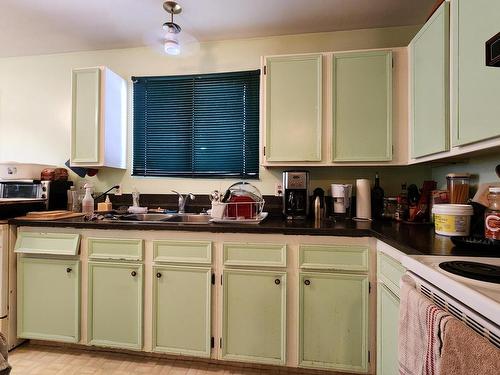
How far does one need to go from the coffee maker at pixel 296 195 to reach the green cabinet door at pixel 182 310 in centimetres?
73

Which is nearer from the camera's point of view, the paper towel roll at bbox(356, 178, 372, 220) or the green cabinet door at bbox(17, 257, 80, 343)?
the green cabinet door at bbox(17, 257, 80, 343)

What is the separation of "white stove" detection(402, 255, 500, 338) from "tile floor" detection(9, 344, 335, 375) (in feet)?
3.99

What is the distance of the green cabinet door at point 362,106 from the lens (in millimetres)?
1829

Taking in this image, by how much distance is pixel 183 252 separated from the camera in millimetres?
1641

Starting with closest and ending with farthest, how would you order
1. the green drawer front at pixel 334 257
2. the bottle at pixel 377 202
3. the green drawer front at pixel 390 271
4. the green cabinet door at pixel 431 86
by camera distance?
the green drawer front at pixel 390 271
the green cabinet door at pixel 431 86
the green drawer front at pixel 334 257
the bottle at pixel 377 202

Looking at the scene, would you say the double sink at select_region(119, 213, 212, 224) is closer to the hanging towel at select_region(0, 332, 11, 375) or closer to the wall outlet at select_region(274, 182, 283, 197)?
the wall outlet at select_region(274, 182, 283, 197)

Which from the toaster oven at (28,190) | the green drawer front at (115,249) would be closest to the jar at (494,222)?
the green drawer front at (115,249)

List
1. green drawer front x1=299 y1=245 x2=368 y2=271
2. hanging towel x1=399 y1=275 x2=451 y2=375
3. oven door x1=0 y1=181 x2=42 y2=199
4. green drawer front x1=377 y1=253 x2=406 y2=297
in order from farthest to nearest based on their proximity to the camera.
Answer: oven door x1=0 y1=181 x2=42 y2=199
green drawer front x1=299 y1=245 x2=368 y2=271
green drawer front x1=377 y1=253 x2=406 y2=297
hanging towel x1=399 y1=275 x2=451 y2=375

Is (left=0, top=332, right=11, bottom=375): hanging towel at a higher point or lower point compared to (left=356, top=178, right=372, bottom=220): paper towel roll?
lower

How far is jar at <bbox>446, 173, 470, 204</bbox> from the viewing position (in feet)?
4.92

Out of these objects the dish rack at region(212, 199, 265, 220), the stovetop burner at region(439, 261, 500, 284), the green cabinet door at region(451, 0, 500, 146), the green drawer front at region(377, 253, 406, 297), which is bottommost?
the green drawer front at region(377, 253, 406, 297)

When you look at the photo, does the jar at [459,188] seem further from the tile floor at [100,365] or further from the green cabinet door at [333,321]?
the tile floor at [100,365]

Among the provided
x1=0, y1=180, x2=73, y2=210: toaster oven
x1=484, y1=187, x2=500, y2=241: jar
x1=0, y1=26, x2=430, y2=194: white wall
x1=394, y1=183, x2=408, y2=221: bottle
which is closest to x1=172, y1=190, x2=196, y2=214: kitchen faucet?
x1=0, y1=26, x2=430, y2=194: white wall

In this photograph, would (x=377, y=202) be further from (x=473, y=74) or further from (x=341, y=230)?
(x=473, y=74)
